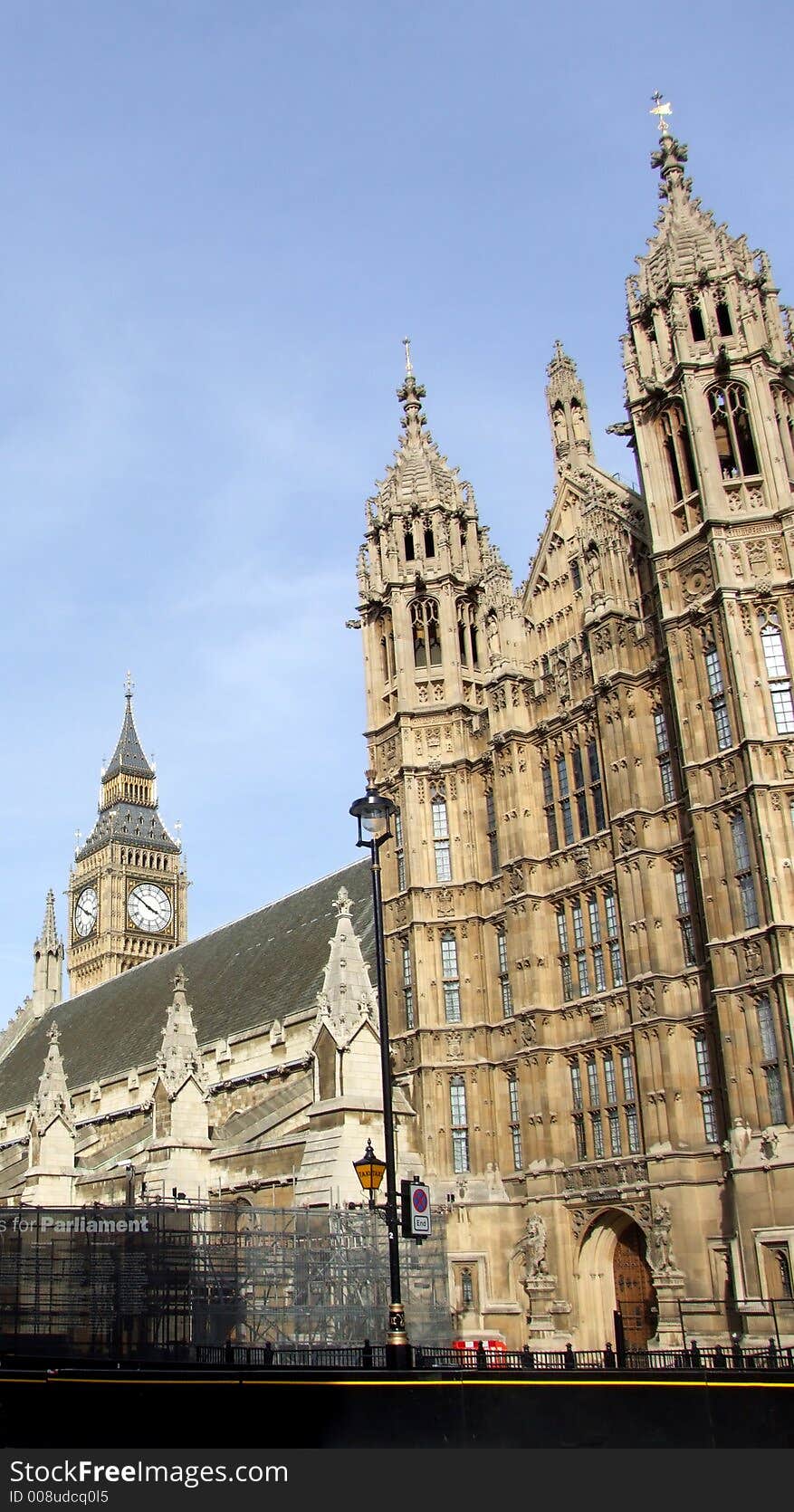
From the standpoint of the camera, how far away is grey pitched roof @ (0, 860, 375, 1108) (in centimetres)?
4584

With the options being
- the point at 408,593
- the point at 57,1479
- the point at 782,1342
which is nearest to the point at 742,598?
the point at 408,593

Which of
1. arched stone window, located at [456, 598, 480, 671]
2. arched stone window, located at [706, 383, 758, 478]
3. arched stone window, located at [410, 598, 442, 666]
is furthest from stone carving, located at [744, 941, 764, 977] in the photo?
arched stone window, located at [410, 598, 442, 666]

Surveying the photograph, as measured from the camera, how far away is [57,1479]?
1019 centimetres

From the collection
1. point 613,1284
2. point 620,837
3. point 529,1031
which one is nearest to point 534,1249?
point 613,1284

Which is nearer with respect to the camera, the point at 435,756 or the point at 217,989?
the point at 435,756

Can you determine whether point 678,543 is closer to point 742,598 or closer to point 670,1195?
point 742,598

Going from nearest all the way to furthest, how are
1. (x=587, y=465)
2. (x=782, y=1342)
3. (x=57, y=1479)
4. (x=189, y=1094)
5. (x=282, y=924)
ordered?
(x=57, y=1479) < (x=782, y=1342) < (x=587, y=465) < (x=189, y=1094) < (x=282, y=924)

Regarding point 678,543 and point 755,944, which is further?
point 678,543

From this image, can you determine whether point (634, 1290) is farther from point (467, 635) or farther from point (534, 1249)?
point (467, 635)

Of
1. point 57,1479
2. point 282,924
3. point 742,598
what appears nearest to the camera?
point 57,1479

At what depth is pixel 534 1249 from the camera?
98.6 feet

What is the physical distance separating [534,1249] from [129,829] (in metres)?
68.7

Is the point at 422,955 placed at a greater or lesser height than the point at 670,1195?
greater

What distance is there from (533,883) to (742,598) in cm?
904
